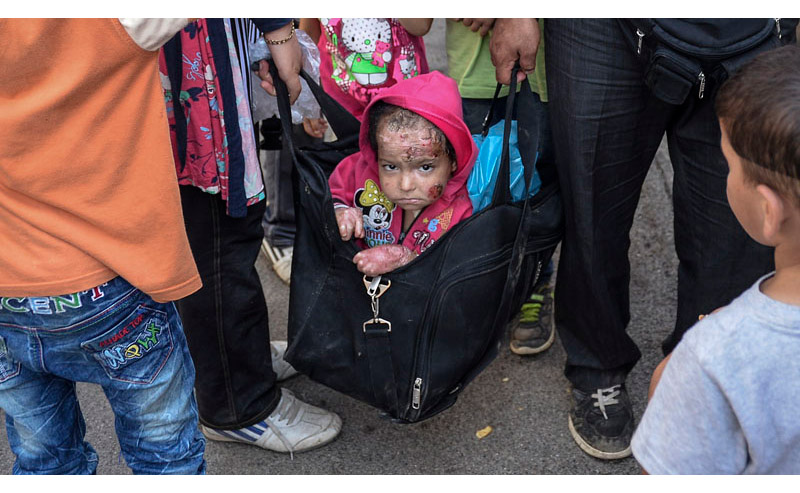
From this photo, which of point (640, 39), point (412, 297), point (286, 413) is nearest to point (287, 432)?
point (286, 413)

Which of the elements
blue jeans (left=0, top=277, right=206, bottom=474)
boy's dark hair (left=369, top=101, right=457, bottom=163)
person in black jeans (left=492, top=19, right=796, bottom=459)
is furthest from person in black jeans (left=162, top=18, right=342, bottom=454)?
person in black jeans (left=492, top=19, right=796, bottom=459)

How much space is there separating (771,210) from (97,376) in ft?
4.16

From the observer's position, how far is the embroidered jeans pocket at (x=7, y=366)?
61.8 inches

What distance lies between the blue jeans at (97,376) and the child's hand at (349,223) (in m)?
0.49

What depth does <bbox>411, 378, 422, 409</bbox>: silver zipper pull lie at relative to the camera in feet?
6.43

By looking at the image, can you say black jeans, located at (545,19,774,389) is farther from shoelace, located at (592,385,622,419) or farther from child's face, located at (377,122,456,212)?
child's face, located at (377,122,456,212)

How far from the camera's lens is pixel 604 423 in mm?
2334

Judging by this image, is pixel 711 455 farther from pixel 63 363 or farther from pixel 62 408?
pixel 62 408

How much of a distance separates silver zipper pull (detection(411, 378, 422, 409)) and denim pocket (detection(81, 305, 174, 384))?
620 millimetres

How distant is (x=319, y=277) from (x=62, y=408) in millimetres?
670

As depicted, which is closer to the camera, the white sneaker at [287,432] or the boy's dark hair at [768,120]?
the boy's dark hair at [768,120]

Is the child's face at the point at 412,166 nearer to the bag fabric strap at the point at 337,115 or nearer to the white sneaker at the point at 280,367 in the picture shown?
the bag fabric strap at the point at 337,115

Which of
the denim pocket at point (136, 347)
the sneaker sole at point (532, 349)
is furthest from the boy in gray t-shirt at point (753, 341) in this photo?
the sneaker sole at point (532, 349)

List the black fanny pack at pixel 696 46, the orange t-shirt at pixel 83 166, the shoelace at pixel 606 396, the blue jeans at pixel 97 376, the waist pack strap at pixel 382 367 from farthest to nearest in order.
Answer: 1. the shoelace at pixel 606 396
2. the waist pack strap at pixel 382 367
3. the black fanny pack at pixel 696 46
4. the blue jeans at pixel 97 376
5. the orange t-shirt at pixel 83 166
